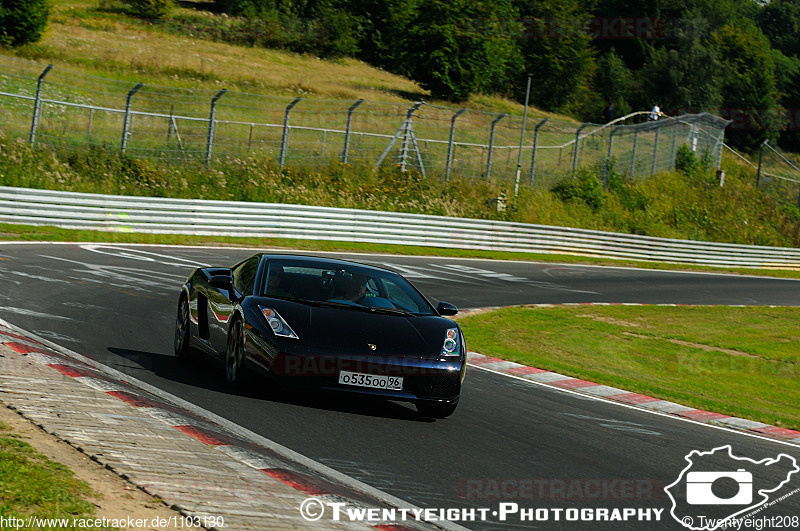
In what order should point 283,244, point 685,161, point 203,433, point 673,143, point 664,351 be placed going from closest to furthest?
point 203,433 → point 664,351 → point 283,244 → point 673,143 → point 685,161

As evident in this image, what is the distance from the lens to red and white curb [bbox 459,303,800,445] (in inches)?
393

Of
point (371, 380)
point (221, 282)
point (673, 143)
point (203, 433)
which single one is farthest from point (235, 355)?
point (673, 143)

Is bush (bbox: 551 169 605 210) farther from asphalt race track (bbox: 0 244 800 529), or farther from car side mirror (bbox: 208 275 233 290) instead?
car side mirror (bbox: 208 275 233 290)

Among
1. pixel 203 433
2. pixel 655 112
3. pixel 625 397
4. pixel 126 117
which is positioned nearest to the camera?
pixel 203 433

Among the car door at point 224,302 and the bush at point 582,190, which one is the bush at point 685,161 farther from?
the car door at point 224,302

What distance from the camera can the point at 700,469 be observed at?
23.7ft

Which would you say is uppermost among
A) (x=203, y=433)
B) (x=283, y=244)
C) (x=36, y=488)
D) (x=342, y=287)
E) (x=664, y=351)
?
(x=342, y=287)

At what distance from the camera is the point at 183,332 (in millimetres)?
9938

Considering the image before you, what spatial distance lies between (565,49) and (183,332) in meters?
80.7

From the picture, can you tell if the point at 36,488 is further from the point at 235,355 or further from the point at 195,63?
the point at 195,63

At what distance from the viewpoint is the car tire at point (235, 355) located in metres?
8.17

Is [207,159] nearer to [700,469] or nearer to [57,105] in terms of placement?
[57,105]

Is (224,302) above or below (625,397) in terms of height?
above

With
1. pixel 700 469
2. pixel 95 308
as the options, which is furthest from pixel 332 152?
pixel 700 469
